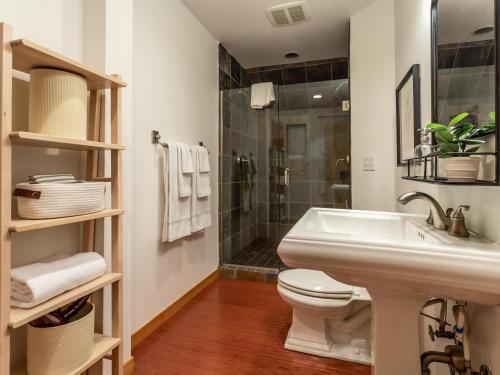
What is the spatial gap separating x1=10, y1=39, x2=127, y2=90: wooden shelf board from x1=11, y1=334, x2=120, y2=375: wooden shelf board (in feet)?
3.72

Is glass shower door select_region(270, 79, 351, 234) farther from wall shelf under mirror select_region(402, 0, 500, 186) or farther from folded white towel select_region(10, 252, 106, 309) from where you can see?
folded white towel select_region(10, 252, 106, 309)

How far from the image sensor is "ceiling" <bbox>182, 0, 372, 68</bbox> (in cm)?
224

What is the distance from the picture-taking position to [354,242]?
2.01 ft

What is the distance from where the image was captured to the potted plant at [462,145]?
0.83m

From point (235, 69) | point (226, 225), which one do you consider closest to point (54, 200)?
point (226, 225)

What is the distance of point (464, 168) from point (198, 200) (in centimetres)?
184

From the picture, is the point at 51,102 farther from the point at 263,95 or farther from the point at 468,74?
the point at 263,95

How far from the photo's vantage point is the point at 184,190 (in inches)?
82.6

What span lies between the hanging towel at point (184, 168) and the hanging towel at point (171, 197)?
0.08 feet

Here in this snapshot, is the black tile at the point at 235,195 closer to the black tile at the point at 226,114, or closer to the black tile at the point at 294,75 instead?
the black tile at the point at 226,114

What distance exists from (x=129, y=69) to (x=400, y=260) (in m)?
1.50

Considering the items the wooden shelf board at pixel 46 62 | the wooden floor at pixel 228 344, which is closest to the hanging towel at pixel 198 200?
the wooden floor at pixel 228 344

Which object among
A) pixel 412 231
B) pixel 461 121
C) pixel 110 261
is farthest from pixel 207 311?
pixel 461 121

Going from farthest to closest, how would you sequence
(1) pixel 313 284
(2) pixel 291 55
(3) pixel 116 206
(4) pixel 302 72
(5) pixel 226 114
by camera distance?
1. (4) pixel 302 72
2. (2) pixel 291 55
3. (5) pixel 226 114
4. (1) pixel 313 284
5. (3) pixel 116 206
